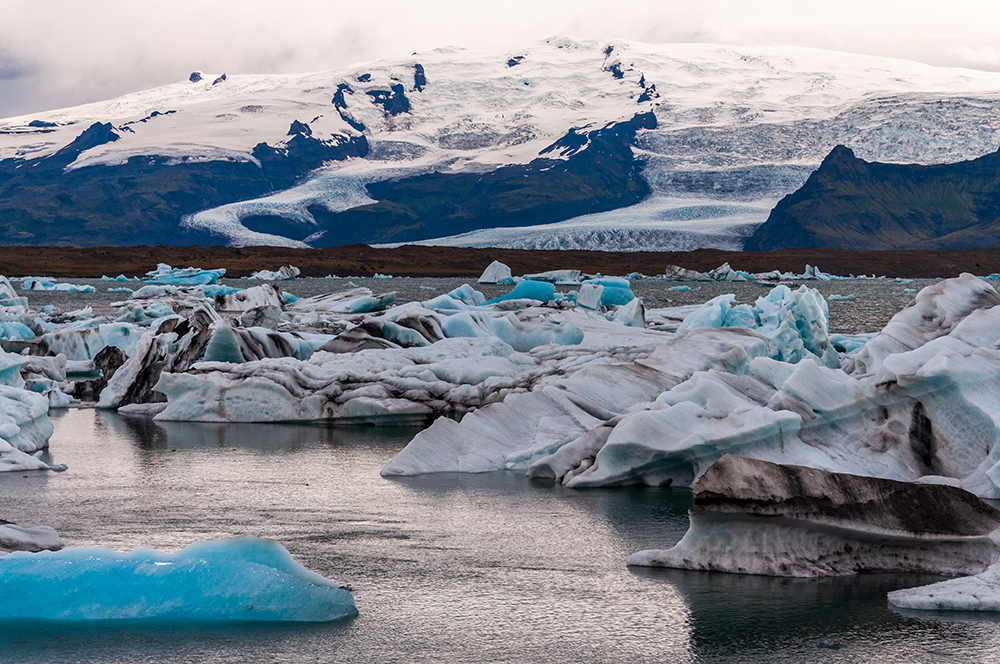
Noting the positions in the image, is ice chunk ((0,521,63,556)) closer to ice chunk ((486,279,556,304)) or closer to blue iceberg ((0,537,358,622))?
blue iceberg ((0,537,358,622))

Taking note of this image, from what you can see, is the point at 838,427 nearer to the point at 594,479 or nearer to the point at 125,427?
the point at 594,479

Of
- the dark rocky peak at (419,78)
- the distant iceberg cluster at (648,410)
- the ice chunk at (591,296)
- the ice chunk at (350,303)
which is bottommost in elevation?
the ice chunk at (350,303)

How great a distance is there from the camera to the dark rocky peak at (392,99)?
139 meters

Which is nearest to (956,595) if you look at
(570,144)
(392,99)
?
(570,144)

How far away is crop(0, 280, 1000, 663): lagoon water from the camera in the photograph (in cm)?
429

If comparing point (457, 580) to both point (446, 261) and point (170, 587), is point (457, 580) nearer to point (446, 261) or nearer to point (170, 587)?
point (170, 587)

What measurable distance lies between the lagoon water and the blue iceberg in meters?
0.08

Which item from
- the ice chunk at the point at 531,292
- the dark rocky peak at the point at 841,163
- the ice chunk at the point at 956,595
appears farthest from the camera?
the dark rocky peak at the point at 841,163

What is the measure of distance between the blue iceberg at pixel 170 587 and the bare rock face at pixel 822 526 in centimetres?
201

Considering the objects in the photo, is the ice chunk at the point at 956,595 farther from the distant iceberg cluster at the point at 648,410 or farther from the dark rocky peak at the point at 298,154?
the dark rocky peak at the point at 298,154

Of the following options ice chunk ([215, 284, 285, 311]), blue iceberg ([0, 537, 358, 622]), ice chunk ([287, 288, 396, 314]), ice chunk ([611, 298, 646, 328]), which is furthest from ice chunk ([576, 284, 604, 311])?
blue iceberg ([0, 537, 358, 622])

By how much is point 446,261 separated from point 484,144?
181ft

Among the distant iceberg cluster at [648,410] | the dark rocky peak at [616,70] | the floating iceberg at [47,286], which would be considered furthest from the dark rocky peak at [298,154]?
the distant iceberg cluster at [648,410]

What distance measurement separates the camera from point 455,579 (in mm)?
5324
